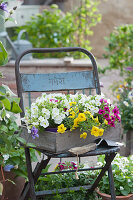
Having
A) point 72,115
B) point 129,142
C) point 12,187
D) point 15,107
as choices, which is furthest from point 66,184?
point 129,142

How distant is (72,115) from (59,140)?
157mm

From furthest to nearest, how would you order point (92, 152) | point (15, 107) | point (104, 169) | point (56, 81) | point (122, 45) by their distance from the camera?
1. point (122, 45)
2. point (56, 81)
3. point (104, 169)
4. point (92, 152)
5. point (15, 107)

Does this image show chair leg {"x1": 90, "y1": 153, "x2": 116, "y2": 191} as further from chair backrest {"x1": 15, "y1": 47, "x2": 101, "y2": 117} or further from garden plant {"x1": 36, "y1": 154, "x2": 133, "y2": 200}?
chair backrest {"x1": 15, "y1": 47, "x2": 101, "y2": 117}

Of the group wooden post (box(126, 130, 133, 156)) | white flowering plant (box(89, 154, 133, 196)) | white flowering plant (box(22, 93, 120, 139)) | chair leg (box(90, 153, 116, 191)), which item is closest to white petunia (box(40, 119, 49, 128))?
white flowering plant (box(22, 93, 120, 139))

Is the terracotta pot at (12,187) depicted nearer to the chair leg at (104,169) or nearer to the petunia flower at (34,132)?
the chair leg at (104,169)

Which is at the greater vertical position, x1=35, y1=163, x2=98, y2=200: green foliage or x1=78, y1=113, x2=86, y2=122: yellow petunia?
x1=78, y1=113, x2=86, y2=122: yellow petunia

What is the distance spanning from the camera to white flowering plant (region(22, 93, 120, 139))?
74.8 inches

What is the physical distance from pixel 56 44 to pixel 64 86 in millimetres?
3442

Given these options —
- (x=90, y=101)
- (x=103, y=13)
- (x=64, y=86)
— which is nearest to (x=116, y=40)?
(x=64, y=86)

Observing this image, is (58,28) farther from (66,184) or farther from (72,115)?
(72,115)

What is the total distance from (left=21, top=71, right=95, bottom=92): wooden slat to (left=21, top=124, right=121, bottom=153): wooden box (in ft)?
1.36

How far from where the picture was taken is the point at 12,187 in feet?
8.02

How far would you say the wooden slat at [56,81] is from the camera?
2.33m

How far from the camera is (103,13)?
31.9 ft
